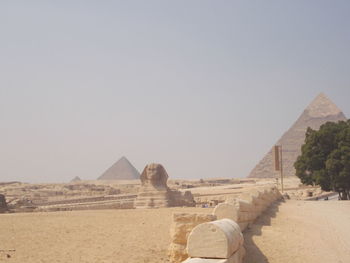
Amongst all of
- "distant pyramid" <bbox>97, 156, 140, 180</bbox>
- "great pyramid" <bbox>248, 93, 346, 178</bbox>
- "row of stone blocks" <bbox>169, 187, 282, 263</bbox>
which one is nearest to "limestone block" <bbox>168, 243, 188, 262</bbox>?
"row of stone blocks" <bbox>169, 187, 282, 263</bbox>

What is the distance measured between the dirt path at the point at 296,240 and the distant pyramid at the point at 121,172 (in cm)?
11674

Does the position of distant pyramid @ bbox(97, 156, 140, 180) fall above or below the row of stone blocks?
above

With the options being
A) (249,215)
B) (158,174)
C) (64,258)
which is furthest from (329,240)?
(158,174)

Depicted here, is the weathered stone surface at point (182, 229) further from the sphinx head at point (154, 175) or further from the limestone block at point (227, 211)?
the sphinx head at point (154, 175)

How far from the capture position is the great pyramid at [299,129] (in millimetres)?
146875

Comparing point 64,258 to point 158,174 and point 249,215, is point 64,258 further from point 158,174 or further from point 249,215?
point 158,174

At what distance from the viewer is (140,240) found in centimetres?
940

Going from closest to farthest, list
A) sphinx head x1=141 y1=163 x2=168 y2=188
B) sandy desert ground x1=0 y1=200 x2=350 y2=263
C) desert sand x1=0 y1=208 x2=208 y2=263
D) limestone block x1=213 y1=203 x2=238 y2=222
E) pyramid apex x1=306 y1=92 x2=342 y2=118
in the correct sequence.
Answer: sandy desert ground x1=0 y1=200 x2=350 y2=263
desert sand x1=0 y1=208 x2=208 y2=263
limestone block x1=213 y1=203 x2=238 y2=222
sphinx head x1=141 y1=163 x2=168 y2=188
pyramid apex x1=306 y1=92 x2=342 y2=118

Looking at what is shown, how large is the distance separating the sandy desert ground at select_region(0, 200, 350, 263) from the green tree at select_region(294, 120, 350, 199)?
11.3 meters

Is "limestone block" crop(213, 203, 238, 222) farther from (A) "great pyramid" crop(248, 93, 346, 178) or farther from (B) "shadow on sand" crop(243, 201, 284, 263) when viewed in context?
(A) "great pyramid" crop(248, 93, 346, 178)

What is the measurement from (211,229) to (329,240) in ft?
16.1

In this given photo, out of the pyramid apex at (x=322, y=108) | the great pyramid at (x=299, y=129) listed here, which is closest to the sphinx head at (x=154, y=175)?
the great pyramid at (x=299, y=129)

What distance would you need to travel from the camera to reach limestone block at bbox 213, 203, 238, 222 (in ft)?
27.6

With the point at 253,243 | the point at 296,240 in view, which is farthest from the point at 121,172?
the point at 253,243
